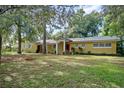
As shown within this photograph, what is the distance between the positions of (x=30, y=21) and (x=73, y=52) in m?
8.82

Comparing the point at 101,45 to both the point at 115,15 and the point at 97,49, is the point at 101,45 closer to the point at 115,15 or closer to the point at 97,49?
the point at 97,49

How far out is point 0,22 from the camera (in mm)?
6996

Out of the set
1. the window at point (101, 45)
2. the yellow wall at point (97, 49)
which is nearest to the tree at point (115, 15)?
the yellow wall at point (97, 49)

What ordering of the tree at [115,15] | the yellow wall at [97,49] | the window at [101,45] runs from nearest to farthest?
the tree at [115,15] < the yellow wall at [97,49] < the window at [101,45]

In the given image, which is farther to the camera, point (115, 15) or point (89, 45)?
point (89, 45)

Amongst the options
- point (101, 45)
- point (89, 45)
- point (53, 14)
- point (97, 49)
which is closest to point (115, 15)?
point (53, 14)

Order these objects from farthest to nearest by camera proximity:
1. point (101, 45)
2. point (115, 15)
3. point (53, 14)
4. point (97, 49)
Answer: point (97, 49), point (101, 45), point (115, 15), point (53, 14)

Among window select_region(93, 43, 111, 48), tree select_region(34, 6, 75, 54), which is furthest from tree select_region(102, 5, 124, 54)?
window select_region(93, 43, 111, 48)

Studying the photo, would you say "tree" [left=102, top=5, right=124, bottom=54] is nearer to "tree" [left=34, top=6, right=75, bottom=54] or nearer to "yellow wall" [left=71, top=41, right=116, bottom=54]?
"tree" [left=34, top=6, right=75, bottom=54]

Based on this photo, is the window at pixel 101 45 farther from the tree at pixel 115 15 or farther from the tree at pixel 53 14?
the tree at pixel 53 14

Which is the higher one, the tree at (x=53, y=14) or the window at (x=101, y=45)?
the tree at (x=53, y=14)

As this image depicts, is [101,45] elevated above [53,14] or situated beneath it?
situated beneath
